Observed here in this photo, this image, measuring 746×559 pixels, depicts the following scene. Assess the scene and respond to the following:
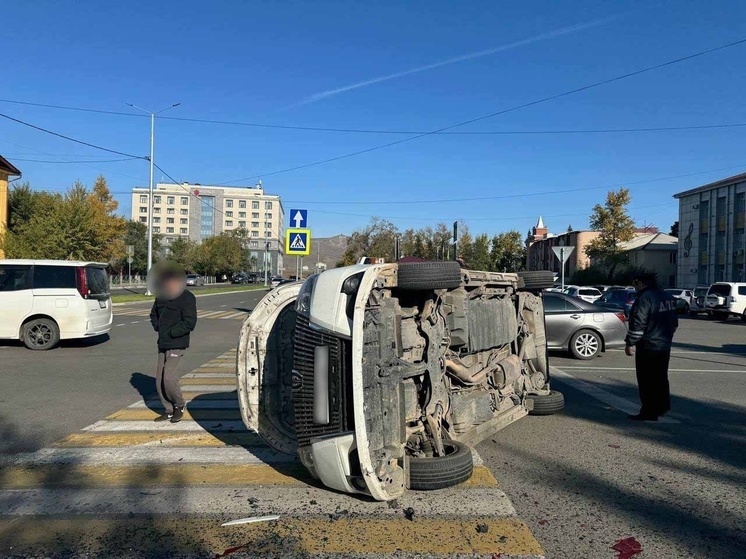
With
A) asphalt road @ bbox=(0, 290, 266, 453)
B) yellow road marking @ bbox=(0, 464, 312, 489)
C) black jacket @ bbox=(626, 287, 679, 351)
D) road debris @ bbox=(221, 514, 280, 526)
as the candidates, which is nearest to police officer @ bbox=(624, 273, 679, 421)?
black jacket @ bbox=(626, 287, 679, 351)

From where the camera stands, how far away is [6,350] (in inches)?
523

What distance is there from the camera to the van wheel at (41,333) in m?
13.3

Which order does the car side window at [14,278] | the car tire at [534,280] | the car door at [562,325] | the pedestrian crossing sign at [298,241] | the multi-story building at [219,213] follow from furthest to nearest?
the multi-story building at [219,213]
the pedestrian crossing sign at [298,241]
the car side window at [14,278]
the car door at [562,325]
the car tire at [534,280]

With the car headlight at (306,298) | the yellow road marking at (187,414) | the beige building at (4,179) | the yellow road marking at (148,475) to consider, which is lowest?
the yellow road marking at (187,414)

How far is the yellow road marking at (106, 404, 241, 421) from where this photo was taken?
7122 mm

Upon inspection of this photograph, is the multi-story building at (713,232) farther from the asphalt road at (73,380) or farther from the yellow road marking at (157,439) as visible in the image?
the yellow road marking at (157,439)

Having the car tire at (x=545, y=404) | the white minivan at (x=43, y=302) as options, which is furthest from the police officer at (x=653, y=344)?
the white minivan at (x=43, y=302)

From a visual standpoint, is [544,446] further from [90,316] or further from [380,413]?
[90,316]

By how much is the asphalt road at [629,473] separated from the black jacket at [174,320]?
11.8ft

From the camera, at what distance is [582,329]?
13008mm

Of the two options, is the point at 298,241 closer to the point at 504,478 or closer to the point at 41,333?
the point at 41,333

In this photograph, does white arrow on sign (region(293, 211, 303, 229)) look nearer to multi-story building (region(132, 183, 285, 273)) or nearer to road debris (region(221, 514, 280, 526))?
road debris (region(221, 514, 280, 526))

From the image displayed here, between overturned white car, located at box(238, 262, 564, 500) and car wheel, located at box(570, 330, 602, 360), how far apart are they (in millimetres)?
7437

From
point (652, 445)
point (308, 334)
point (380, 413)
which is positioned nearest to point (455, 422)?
point (380, 413)
